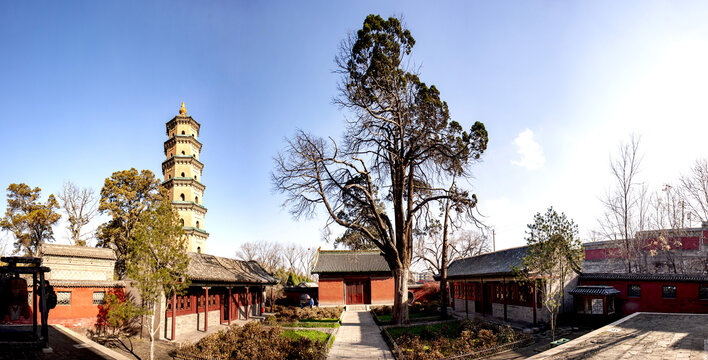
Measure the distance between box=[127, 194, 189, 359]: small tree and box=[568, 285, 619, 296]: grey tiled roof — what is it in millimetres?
19066

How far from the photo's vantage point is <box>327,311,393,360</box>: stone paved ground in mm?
15320

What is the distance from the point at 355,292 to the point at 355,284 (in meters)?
0.74

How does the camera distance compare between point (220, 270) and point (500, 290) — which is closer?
point (220, 270)

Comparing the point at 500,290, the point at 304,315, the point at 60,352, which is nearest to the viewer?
the point at 60,352

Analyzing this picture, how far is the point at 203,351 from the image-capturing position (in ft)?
47.5

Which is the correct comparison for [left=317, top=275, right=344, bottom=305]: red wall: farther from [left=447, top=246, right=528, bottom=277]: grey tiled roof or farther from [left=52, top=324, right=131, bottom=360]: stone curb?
[left=52, top=324, right=131, bottom=360]: stone curb

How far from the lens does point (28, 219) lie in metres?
33.3

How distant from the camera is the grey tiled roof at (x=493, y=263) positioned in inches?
902

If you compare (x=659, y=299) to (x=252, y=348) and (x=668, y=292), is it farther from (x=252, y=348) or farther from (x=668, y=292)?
(x=252, y=348)

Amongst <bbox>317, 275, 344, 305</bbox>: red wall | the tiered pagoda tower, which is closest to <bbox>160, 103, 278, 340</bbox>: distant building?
the tiered pagoda tower

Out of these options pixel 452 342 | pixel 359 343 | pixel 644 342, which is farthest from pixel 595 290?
pixel 359 343

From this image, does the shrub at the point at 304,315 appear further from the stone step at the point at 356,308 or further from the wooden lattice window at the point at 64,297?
the wooden lattice window at the point at 64,297

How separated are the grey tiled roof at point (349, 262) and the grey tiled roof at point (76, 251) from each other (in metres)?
17.3

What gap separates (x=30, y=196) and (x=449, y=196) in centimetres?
3681
